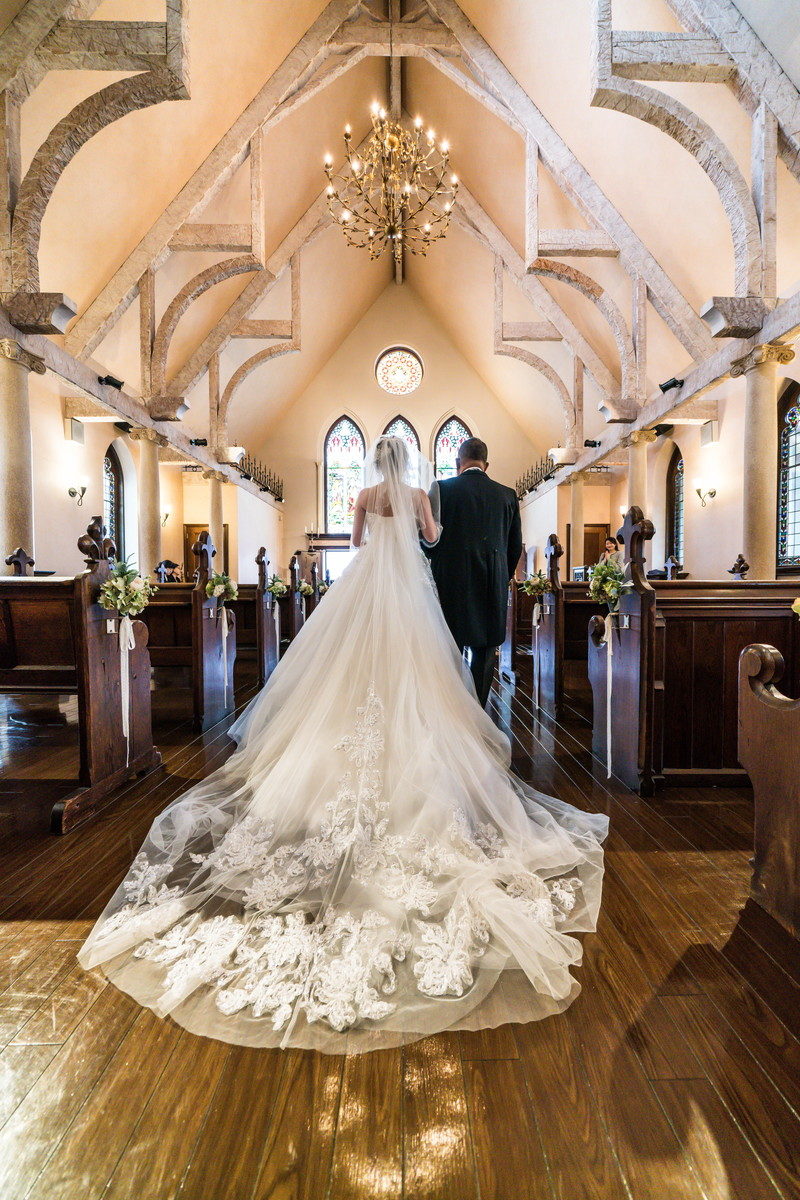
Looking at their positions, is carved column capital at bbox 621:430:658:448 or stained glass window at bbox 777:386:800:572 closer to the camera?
stained glass window at bbox 777:386:800:572

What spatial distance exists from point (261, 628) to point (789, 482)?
7.00m

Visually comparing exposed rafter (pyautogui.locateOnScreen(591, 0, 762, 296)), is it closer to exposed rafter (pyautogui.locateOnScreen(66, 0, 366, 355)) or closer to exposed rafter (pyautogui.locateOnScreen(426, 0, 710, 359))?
exposed rafter (pyautogui.locateOnScreen(426, 0, 710, 359))

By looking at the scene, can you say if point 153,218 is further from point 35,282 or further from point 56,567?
point 56,567

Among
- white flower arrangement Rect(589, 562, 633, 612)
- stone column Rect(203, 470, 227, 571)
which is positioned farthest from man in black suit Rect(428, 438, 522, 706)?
stone column Rect(203, 470, 227, 571)

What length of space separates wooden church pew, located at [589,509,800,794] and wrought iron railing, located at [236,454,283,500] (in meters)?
9.85

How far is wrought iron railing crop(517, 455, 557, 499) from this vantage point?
43.7 feet

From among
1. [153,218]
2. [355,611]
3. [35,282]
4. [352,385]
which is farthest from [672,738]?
[352,385]

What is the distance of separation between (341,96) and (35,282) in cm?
616

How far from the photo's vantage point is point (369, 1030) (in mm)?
1312

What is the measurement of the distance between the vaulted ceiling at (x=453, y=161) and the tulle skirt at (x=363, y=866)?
5279 millimetres

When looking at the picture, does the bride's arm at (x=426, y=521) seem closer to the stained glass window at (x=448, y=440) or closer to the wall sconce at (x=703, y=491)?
the wall sconce at (x=703, y=491)

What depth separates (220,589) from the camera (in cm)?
460

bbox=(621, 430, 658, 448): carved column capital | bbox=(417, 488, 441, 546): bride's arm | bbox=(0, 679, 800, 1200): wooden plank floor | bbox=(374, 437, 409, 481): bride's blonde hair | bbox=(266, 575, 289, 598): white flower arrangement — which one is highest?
bbox=(621, 430, 658, 448): carved column capital

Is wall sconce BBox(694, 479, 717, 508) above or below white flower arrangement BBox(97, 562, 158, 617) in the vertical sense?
above
